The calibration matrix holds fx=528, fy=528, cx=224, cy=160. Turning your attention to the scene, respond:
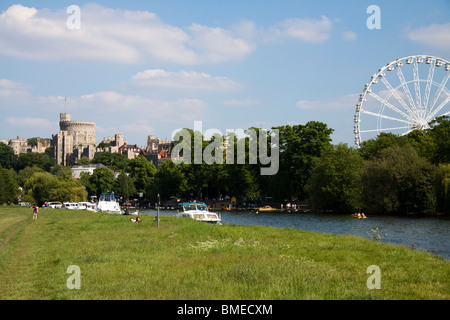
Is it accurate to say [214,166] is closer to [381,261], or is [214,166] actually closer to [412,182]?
[412,182]

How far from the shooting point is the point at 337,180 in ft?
297

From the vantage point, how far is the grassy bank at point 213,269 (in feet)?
48.4

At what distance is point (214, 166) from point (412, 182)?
210 feet

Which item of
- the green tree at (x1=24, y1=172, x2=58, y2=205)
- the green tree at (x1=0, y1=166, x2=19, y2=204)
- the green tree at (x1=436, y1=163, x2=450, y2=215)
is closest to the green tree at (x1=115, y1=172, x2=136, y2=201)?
the green tree at (x1=24, y1=172, x2=58, y2=205)

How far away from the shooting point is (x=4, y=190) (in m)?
121

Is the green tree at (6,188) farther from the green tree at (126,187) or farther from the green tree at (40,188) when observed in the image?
the green tree at (126,187)

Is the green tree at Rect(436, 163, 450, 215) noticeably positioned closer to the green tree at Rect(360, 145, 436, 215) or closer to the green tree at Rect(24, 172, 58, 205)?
the green tree at Rect(360, 145, 436, 215)

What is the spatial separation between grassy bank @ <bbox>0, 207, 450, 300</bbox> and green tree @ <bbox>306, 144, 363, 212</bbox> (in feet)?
205

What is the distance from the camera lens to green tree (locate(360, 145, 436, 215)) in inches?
2874

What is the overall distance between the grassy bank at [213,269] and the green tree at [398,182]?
48.6 metres

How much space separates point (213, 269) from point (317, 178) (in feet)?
250

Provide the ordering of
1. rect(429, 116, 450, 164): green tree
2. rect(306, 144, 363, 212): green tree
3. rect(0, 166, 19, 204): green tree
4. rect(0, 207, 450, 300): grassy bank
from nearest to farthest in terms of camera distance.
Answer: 1. rect(0, 207, 450, 300): grassy bank
2. rect(429, 116, 450, 164): green tree
3. rect(306, 144, 363, 212): green tree
4. rect(0, 166, 19, 204): green tree

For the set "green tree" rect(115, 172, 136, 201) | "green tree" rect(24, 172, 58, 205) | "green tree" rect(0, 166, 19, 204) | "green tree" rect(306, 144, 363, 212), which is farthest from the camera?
"green tree" rect(115, 172, 136, 201)

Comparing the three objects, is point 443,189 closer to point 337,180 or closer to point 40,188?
point 337,180
